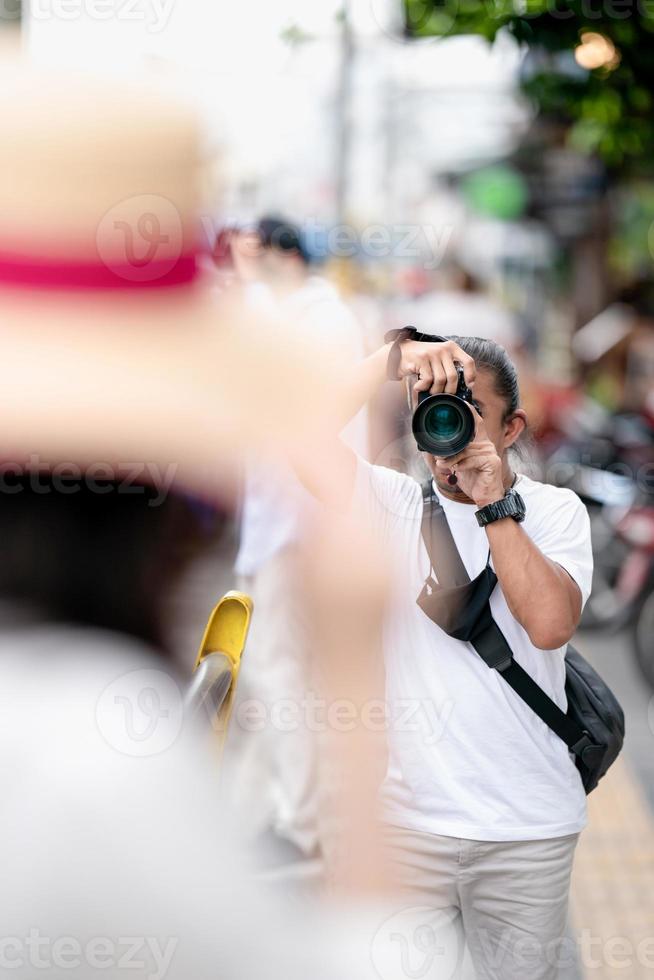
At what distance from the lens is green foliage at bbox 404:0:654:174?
16.8 feet

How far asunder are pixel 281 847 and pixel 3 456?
3.18m

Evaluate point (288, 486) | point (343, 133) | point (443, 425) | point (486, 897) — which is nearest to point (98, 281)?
point (443, 425)

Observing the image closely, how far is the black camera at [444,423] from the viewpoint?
6.82 ft

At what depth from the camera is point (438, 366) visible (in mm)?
2115

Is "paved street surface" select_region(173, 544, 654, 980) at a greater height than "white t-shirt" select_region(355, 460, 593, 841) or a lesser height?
lesser

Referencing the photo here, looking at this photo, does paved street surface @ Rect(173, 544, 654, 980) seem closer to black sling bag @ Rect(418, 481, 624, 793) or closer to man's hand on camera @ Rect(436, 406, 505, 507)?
black sling bag @ Rect(418, 481, 624, 793)

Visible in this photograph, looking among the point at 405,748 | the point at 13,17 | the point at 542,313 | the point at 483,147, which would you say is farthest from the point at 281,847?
the point at 542,313

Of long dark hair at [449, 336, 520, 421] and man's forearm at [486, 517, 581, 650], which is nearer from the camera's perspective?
man's forearm at [486, 517, 581, 650]

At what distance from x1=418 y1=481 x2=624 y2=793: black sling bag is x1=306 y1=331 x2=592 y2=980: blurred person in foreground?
0.02 meters

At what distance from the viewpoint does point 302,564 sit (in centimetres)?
426

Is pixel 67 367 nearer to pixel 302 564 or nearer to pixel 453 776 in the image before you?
pixel 453 776

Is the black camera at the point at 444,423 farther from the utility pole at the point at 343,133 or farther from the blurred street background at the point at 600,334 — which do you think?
the utility pole at the point at 343,133

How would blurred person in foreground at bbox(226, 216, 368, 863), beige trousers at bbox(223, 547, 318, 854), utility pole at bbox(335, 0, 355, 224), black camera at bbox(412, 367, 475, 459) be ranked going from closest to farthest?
black camera at bbox(412, 367, 475, 459) → blurred person in foreground at bbox(226, 216, 368, 863) → beige trousers at bbox(223, 547, 318, 854) → utility pole at bbox(335, 0, 355, 224)

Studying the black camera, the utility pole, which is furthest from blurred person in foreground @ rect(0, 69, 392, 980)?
the utility pole
